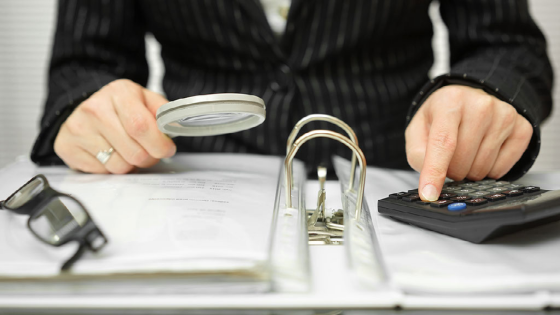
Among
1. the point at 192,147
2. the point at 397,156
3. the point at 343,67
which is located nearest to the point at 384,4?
the point at 343,67

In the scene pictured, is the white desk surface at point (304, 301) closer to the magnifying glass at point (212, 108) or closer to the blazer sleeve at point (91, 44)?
the magnifying glass at point (212, 108)

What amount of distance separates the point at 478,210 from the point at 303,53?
0.42 m

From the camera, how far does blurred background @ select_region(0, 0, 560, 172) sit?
172cm

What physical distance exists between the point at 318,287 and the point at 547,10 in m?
1.88

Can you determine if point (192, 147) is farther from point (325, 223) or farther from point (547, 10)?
point (547, 10)

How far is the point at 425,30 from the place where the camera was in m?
0.78

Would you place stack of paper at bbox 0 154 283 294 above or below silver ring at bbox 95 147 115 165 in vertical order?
below

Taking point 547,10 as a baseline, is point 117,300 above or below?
below

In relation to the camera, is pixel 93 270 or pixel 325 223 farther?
pixel 325 223

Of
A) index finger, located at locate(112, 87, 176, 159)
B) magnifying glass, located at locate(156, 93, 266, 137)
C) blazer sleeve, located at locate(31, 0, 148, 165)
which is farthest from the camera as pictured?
blazer sleeve, located at locate(31, 0, 148, 165)

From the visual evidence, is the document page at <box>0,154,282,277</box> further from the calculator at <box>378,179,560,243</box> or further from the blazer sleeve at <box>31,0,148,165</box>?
the blazer sleeve at <box>31,0,148,165</box>

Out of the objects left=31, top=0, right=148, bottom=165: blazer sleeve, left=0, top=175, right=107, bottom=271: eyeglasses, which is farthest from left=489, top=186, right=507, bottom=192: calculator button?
left=31, top=0, right=148, bottom=165: blazer sleeve

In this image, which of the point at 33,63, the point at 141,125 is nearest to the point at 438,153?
the point at 141,125

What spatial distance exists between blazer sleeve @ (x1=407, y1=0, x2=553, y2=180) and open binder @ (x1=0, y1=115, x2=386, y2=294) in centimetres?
20
